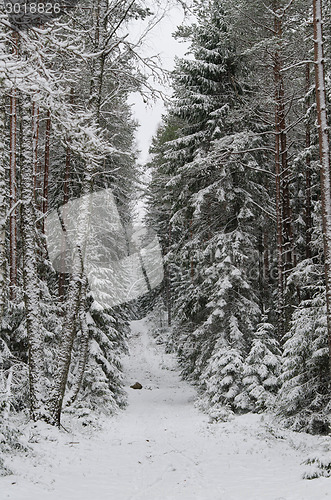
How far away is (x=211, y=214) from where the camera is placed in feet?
53.4

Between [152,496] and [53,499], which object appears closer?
[53,499]

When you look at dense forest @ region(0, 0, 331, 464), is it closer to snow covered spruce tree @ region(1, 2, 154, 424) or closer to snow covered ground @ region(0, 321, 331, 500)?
snow covered spruce tree @ region(1, 2, 154, 424)

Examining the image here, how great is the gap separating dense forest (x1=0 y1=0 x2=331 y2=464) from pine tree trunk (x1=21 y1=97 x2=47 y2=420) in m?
0.03

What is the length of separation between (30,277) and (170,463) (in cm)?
525

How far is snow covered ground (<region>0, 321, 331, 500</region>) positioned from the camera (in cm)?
620

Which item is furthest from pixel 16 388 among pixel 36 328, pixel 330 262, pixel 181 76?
pixel 181 76

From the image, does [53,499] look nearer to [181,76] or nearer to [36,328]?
[36,328]

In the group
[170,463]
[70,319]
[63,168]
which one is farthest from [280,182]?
[170,463]

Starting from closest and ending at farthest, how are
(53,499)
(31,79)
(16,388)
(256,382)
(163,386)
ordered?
1. (31,79)
2. (53,499)
3. (16,388)
4. (256,382)
5. (163,386)

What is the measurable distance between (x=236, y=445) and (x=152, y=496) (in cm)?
388

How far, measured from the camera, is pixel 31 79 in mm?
4695

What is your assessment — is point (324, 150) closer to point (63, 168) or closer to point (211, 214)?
point (211, 214)

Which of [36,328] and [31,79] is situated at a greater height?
[31,79]
